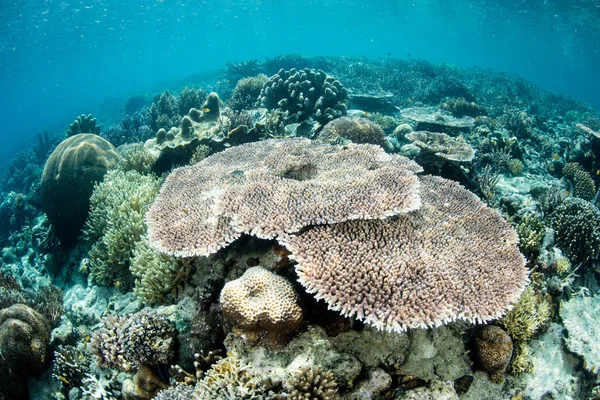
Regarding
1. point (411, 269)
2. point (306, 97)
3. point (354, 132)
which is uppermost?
point (411, 269)

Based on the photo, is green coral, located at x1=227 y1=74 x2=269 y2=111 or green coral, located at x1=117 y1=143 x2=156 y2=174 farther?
green coral, located at x1=227 y1=74 x2=269 y2=111

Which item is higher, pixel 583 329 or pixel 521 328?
pixel 521 328

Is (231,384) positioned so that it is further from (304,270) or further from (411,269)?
(411,269)

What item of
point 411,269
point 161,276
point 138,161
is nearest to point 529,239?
point 411,269

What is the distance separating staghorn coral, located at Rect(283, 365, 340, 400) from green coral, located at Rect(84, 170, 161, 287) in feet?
11.2

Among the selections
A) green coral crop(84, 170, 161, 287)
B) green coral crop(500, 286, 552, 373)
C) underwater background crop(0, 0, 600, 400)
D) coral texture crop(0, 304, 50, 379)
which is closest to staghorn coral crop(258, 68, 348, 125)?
underwater background crop(0, 0, 600, 400)

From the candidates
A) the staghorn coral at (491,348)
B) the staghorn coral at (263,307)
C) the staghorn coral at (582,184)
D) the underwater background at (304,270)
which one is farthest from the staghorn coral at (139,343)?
the staghorn coral at (582,184)

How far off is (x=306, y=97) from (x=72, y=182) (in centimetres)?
644

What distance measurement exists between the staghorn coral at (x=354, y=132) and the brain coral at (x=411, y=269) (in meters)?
3.93

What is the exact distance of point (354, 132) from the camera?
7473 millimetres

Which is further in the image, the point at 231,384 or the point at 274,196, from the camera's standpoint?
the point at 274,196

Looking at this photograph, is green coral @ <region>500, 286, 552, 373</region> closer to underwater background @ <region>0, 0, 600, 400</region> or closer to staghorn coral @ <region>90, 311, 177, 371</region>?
underwater background @ <region>0, 0, 600, 400</region>

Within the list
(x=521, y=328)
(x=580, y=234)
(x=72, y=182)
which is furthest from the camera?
(x=72, y=182)

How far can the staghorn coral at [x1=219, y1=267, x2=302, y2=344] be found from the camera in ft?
9.23
